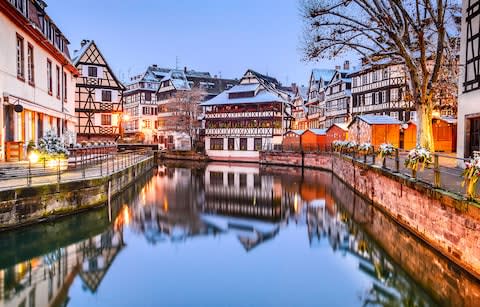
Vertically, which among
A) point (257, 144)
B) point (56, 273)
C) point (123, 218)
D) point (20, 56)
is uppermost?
point (20, 56)

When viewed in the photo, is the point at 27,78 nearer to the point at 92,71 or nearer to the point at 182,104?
the point at 92,71

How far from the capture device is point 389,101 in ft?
149

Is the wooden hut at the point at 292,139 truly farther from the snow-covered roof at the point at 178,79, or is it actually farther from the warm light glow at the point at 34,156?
the warm light glow at the point at 34,156

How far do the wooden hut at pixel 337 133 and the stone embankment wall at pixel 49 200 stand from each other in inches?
1103

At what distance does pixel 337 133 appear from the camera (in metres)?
44.0

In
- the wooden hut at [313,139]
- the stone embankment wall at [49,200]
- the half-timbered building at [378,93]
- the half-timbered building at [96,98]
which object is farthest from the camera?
the wooden hut at [313,139]

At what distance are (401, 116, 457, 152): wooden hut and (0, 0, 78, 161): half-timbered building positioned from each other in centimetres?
2541

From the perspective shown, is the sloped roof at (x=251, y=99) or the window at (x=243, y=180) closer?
the window at (x=243, y=180)

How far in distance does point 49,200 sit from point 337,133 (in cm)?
3361

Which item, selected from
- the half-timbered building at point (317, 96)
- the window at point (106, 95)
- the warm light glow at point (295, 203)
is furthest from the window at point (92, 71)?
the half-timbered building at point (317, 96)

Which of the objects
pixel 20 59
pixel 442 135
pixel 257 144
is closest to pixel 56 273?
pixel 20 59

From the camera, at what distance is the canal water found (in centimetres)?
949

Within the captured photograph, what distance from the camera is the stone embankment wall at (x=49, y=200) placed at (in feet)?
43.0

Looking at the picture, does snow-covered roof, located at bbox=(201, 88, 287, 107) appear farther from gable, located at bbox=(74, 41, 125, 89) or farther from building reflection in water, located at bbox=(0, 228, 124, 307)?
building reflection in water, located at bbox=(0, 228, 124, 307)
